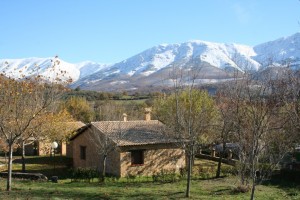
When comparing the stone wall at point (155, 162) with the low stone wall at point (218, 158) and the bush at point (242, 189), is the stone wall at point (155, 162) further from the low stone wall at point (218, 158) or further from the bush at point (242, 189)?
the bush at point (242, 189)

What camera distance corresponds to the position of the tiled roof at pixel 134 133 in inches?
1183

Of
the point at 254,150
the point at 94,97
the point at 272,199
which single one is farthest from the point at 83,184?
the point at 94,97

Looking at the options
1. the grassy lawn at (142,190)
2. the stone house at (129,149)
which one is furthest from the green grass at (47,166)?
the grassy lawn at (142,190)

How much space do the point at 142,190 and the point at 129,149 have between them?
8.27m

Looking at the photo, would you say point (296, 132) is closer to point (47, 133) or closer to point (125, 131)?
point (125, 131)

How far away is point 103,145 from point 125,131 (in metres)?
4.46

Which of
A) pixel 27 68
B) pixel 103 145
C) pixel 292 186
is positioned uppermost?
pixel 27 68

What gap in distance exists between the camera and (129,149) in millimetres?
29781

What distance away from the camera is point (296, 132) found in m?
25.9

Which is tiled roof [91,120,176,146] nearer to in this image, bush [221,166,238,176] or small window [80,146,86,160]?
small window [80,146,86,160]

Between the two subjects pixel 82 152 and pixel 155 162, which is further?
pixel 82 152

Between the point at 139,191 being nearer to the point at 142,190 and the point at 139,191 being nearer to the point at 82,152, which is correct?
the point at 142,190

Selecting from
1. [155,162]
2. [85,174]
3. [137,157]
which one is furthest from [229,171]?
[85,174]

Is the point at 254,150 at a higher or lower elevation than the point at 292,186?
higher
